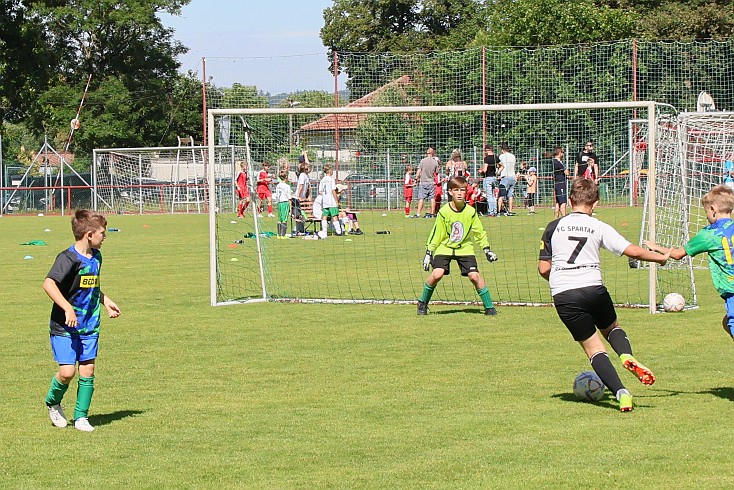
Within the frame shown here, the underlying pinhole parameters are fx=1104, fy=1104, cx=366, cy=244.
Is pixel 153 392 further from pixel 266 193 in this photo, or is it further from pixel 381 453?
pixel 266 193

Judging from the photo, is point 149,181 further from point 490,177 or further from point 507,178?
point 490,177

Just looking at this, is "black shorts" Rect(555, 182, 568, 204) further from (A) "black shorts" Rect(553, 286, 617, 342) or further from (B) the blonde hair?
(A) "black shorts" Rect(553, 286, 617, 342)

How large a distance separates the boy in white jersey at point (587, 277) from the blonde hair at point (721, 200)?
0.61 meters

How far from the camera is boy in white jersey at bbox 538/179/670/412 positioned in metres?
7.98

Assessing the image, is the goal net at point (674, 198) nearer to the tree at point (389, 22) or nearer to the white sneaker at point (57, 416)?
the white sneaker at point (57, 416)

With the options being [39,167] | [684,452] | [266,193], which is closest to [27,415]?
[684,452]

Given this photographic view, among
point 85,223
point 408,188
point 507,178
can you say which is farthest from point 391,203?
point 85,223

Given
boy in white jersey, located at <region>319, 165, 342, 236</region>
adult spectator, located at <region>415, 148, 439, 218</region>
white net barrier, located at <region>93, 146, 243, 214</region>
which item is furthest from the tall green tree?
boy in white jersey, located at <region>319, 165, 342, 236</region>

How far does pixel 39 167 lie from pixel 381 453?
4544 centimetres

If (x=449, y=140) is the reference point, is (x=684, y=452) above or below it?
below

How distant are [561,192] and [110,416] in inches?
774

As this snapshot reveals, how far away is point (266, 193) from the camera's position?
26.7 m

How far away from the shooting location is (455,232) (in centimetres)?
1330

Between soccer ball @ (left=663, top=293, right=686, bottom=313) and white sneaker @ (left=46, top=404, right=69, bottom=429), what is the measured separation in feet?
25.4
